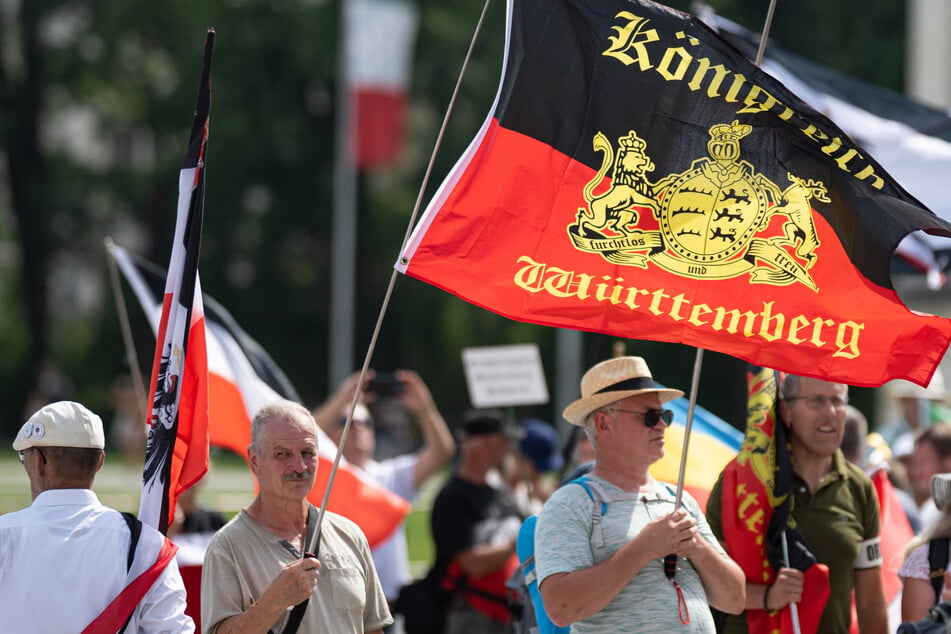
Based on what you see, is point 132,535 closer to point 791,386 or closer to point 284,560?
point 284,560

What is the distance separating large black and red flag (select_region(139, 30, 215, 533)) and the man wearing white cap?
0.46 m

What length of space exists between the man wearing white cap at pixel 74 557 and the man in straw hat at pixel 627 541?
3.90 feet

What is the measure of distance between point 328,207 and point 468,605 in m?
33.4

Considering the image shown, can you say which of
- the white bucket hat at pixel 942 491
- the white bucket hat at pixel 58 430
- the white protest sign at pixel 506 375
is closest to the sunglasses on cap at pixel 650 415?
the white bucket hat at pixel 942 491

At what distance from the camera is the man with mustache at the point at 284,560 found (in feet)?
14.2

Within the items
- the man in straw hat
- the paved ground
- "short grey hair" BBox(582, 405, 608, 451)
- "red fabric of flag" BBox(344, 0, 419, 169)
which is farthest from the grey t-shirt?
"red fabric of flag" BBox(344, 0, 419, 169)

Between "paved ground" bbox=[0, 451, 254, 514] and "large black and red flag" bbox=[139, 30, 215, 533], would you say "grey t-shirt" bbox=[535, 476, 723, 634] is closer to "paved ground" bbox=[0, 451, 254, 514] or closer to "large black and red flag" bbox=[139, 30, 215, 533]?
"large black and red flag" bbox=[139, 30, 215, 533]

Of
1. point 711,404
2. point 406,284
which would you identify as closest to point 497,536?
point 711,404

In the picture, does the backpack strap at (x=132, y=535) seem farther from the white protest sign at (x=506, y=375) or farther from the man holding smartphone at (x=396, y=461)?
the white protest sign at (x=506, y=375)

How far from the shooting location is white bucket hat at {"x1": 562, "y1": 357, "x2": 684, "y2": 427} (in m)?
4.82

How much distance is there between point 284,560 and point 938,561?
2483mm

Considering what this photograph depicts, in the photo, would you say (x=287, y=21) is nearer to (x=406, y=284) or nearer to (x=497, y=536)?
(x=406, y=284)

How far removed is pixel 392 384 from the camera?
858cm

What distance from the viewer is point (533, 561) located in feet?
17.4
